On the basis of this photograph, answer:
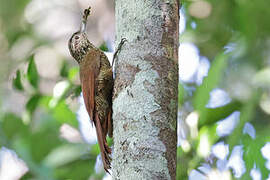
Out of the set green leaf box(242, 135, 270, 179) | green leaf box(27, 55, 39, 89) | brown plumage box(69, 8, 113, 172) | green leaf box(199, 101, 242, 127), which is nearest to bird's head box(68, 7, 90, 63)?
brown plumage box(69, 8, 113, 172)

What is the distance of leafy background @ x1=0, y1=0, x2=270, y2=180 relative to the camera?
108 inches

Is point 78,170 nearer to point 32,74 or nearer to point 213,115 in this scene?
point 32,74

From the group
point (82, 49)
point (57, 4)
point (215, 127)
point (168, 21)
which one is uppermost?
point (57, 4)

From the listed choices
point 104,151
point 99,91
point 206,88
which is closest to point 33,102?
point 99,91

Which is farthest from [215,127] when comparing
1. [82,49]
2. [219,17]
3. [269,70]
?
[219,17]

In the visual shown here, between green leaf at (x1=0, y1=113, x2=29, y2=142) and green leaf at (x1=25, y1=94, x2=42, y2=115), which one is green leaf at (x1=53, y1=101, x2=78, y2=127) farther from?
green leaf at (x1=0, y1=113, x2=29, y2=142)

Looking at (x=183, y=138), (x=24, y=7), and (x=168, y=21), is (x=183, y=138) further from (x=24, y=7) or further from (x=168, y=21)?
(x=24, y=7)

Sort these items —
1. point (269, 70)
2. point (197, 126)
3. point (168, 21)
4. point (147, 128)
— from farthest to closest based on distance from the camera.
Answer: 1. point (269, 70)
2. point (197, 126)
3. point (168, 21)
4. point (147, 128)

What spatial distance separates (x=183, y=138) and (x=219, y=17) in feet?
5.95

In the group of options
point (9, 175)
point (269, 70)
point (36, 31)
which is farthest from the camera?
point (36, 31)

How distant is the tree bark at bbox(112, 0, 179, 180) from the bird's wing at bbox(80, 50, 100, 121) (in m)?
0.46

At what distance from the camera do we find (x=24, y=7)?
5250 mm

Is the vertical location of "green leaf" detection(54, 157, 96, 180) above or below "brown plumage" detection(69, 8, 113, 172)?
below

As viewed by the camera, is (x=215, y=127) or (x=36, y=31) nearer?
(x=215, y=127)
